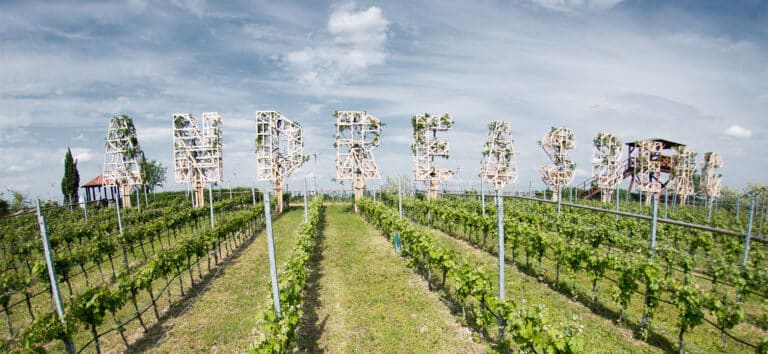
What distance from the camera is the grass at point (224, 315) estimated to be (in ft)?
21.5

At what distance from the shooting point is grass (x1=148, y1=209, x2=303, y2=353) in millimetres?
6555

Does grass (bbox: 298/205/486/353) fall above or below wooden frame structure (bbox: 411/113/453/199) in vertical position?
below

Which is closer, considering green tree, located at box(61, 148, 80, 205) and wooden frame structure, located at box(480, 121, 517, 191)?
wooden frame structure, located at box(480, 121, 517, 191)

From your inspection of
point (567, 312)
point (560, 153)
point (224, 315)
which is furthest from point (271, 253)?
point (560, 153)

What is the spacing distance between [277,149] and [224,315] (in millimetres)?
19552

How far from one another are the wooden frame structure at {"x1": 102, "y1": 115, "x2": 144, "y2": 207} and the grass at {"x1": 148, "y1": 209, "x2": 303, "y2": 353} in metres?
20.1

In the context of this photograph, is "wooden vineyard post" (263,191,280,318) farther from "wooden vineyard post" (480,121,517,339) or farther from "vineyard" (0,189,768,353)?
"wooden vineyard post" (480,121,517,339)

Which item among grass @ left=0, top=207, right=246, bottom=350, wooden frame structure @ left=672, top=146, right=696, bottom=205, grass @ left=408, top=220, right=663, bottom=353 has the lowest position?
grass @ left=0, top=207, right=246, bottom=350

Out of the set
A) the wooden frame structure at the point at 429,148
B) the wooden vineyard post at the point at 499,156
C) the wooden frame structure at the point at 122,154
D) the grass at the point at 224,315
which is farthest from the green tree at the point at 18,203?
the wooden vineyard post at the point at 499,156

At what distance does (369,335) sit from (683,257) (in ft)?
23.9

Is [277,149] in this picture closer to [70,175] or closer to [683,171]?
[70,175]

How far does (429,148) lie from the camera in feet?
83.6

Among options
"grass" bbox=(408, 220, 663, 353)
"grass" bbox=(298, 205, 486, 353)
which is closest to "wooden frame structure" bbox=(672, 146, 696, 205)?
"grass" bbox=(408, 220, 663, 353)

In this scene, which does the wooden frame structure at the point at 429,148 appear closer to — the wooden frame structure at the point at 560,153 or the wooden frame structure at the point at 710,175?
the wooden frame structure at the point at 560,153
